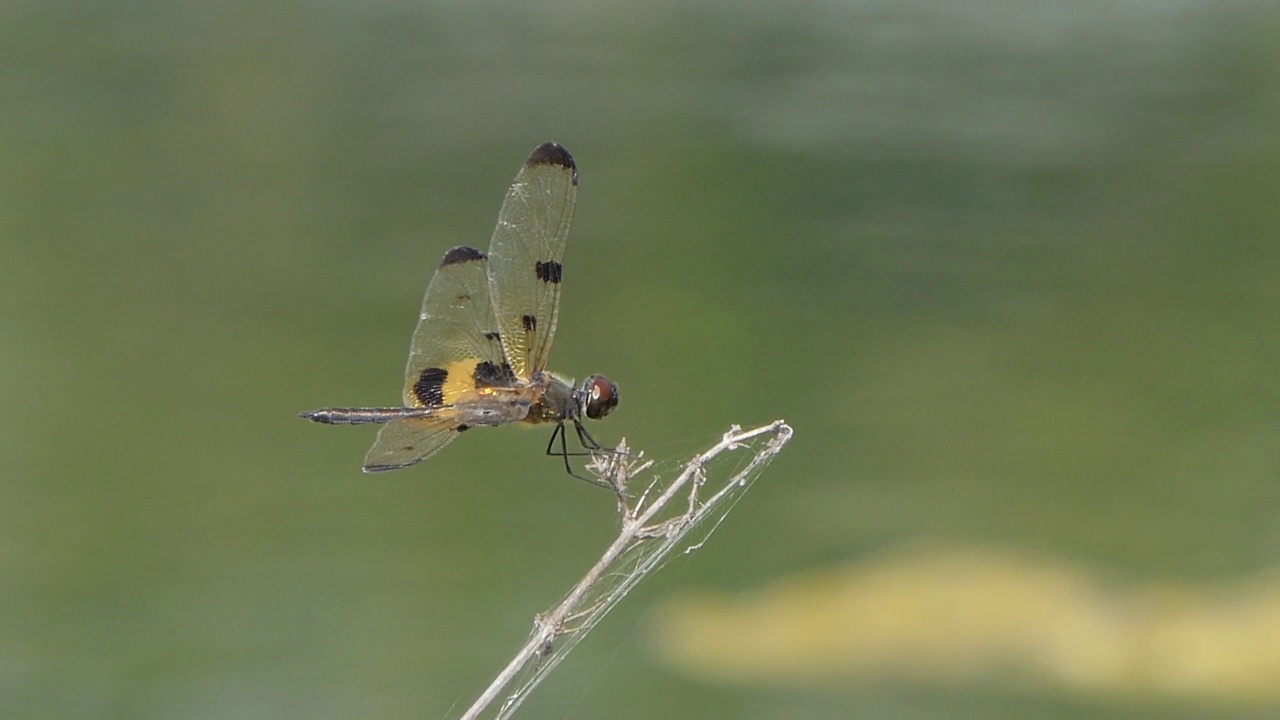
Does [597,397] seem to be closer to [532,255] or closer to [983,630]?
[532,255]

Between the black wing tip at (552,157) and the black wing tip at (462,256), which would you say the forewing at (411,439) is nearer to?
the black wing tip at (462,256)

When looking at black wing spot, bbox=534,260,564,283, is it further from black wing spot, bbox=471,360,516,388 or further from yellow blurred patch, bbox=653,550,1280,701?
yellow blurred patch, bbox=653,550,1280,701

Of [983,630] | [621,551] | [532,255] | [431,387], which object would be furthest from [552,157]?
[983,630]

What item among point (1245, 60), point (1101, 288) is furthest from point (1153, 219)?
point (1245, 60)

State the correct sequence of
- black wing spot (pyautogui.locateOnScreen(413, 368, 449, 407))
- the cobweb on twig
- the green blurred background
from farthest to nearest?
1. the green blurred background
2. black wing spot (pyautogui.locateOnScreen(413, 368, 449, 407))
3. the cobweb on twig

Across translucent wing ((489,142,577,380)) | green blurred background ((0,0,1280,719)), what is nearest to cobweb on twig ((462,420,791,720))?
translucent wing ((489,142,577,380))

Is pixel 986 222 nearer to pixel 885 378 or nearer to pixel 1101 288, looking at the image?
pixel 1101 288

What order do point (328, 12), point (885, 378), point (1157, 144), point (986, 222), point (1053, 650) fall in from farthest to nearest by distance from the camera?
point (328, 12) < point (1157, 144) < point (986, 222) < point (885, 378) < point (1053, 650)
